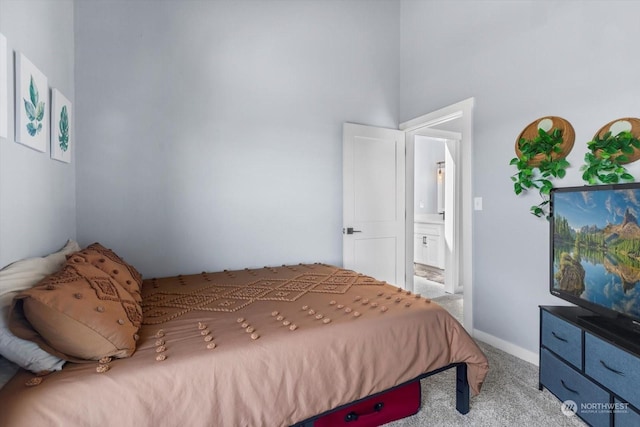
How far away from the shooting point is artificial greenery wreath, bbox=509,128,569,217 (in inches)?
88.0

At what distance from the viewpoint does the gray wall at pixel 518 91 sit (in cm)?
203

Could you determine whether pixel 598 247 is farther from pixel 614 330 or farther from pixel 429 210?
pixel 429 210

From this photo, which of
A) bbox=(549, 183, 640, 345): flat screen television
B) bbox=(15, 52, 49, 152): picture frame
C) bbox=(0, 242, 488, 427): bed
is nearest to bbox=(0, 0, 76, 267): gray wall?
bbox=(15, 52, 49, 152): picture frame

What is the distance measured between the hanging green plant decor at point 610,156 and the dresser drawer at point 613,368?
94 centimetres

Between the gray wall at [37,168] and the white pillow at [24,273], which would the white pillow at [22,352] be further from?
the gray wall at [37,168]

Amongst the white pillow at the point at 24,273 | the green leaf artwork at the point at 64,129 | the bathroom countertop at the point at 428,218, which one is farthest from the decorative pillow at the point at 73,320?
the bathroom countertop at the point at 428,218

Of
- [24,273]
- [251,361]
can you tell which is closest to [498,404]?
[251,361]

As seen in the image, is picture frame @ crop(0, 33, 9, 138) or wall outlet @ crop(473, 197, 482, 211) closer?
picture frame @ crop(0, 33, 9, 138)

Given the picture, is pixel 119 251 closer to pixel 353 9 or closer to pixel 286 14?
pixel 286 14

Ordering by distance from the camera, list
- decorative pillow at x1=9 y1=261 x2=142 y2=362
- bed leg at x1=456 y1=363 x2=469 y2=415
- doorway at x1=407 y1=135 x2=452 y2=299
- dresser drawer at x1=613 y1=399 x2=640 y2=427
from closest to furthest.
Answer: decorative pillow at x1=9 y1=261 x2=142 y2=362 → dresser drawer at x1=613 y1=399 x2=640 y2=427 → bed leg at x1=456 y1=363 x2=469 y2=415 → doorway at x1=407 y1=135 x2=452 y2=299

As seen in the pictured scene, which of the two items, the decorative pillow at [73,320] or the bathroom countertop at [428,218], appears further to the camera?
the bathroom countertop at [428,218]

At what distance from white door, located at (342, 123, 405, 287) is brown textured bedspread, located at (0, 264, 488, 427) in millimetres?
1377

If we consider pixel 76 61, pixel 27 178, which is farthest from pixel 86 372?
pixel 76 61

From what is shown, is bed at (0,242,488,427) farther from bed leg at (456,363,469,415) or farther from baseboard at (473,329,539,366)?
baseboard at (473,329,539,366)
